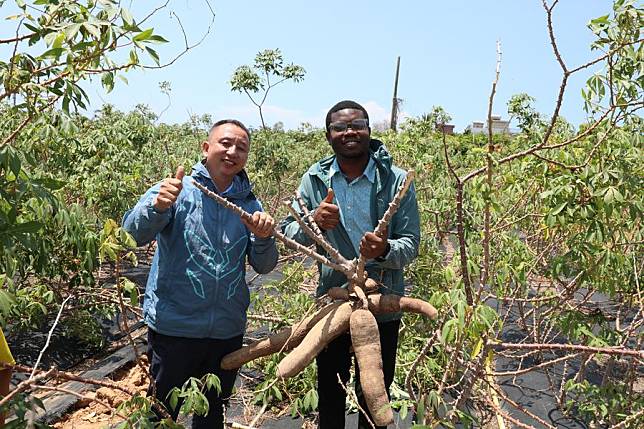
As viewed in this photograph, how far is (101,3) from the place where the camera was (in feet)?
4.21

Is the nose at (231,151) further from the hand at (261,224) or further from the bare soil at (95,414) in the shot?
the bare soil at (95,414)

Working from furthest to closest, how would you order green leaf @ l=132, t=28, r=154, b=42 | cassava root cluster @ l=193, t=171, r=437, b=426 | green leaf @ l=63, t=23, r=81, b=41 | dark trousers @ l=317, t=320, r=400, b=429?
dark trousers @ l=317, t=320, r=400, b=429
cassava root cluster @ l=193, t=171, r=437, b=426
green leaf @ l=132, t=28, r=154, b=42
green leaf @ l=63, t=23, r=81, b=41

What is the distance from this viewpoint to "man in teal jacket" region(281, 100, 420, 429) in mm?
1980

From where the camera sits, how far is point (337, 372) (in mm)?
2115

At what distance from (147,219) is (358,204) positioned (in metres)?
0.72

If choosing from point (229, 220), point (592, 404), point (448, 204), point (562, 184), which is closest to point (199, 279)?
point (229, 220)

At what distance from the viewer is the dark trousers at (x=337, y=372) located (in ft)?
6.88

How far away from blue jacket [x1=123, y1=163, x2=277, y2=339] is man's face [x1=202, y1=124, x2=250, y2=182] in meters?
0.04

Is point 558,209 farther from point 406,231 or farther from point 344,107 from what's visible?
point 344,107

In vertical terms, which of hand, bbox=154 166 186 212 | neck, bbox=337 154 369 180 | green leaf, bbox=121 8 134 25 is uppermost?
green leaf, bbox=121 8 134 25

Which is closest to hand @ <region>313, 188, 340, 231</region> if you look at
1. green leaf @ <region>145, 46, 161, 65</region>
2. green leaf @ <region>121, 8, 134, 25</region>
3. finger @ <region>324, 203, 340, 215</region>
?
finger @ <region>324, 203, 340, 215</region>

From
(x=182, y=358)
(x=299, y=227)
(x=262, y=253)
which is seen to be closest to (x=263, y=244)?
(x=262, y=253)

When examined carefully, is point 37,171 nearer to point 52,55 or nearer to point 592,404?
point 52,55

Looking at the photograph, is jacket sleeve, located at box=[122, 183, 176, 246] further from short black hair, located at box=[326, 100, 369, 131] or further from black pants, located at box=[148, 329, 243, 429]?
short black hair, located at box=[326, 100, 369, 131]
